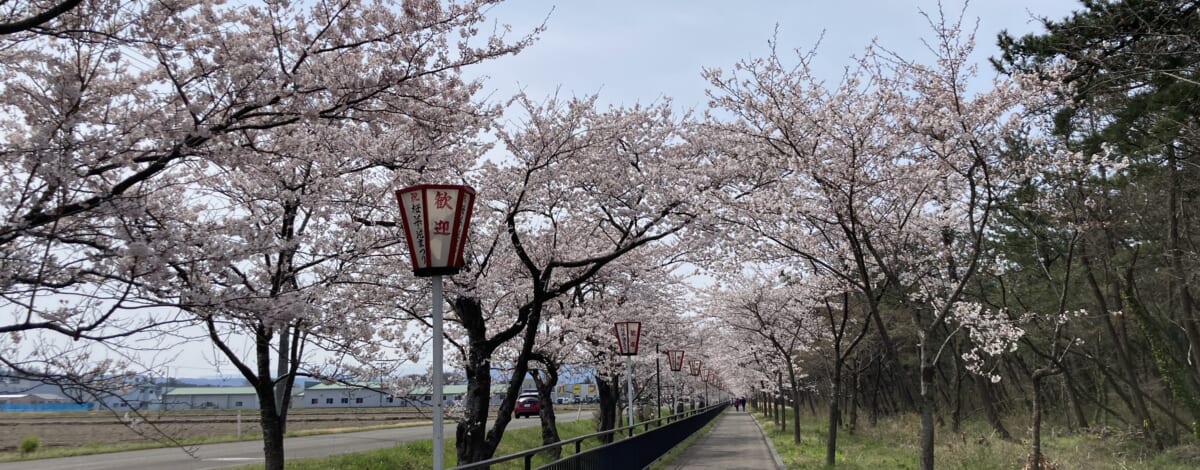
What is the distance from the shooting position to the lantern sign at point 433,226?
20.2ft

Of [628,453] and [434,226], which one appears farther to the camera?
[628,453]

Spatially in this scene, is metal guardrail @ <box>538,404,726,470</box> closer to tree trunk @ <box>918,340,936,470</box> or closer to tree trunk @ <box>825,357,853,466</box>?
tree trunk @ <box>825,357,853,466</box>

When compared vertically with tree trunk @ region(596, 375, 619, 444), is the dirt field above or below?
below

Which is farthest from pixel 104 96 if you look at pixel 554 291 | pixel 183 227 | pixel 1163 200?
pixel 1163 200

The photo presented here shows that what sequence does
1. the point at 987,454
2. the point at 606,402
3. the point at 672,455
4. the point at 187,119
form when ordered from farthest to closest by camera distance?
the point at 606,402 → the point at 672,455 → the point at 987,454 → the point at 187,119

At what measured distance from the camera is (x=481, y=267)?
12781 mm

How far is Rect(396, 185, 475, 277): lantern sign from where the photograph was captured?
6.17 meters

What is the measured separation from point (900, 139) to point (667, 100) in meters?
4.37

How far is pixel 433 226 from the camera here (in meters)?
6.18

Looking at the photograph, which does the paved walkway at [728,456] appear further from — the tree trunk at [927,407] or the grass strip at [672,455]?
the tree trunk at [927,407]

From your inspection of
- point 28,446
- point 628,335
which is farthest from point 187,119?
point 28,446

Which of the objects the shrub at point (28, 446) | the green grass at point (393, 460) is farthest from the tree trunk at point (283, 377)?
the shrub at point (28, 446)

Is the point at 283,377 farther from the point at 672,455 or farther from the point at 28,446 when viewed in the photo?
the point at 28,446

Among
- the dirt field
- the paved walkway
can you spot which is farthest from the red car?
the paved walkway
